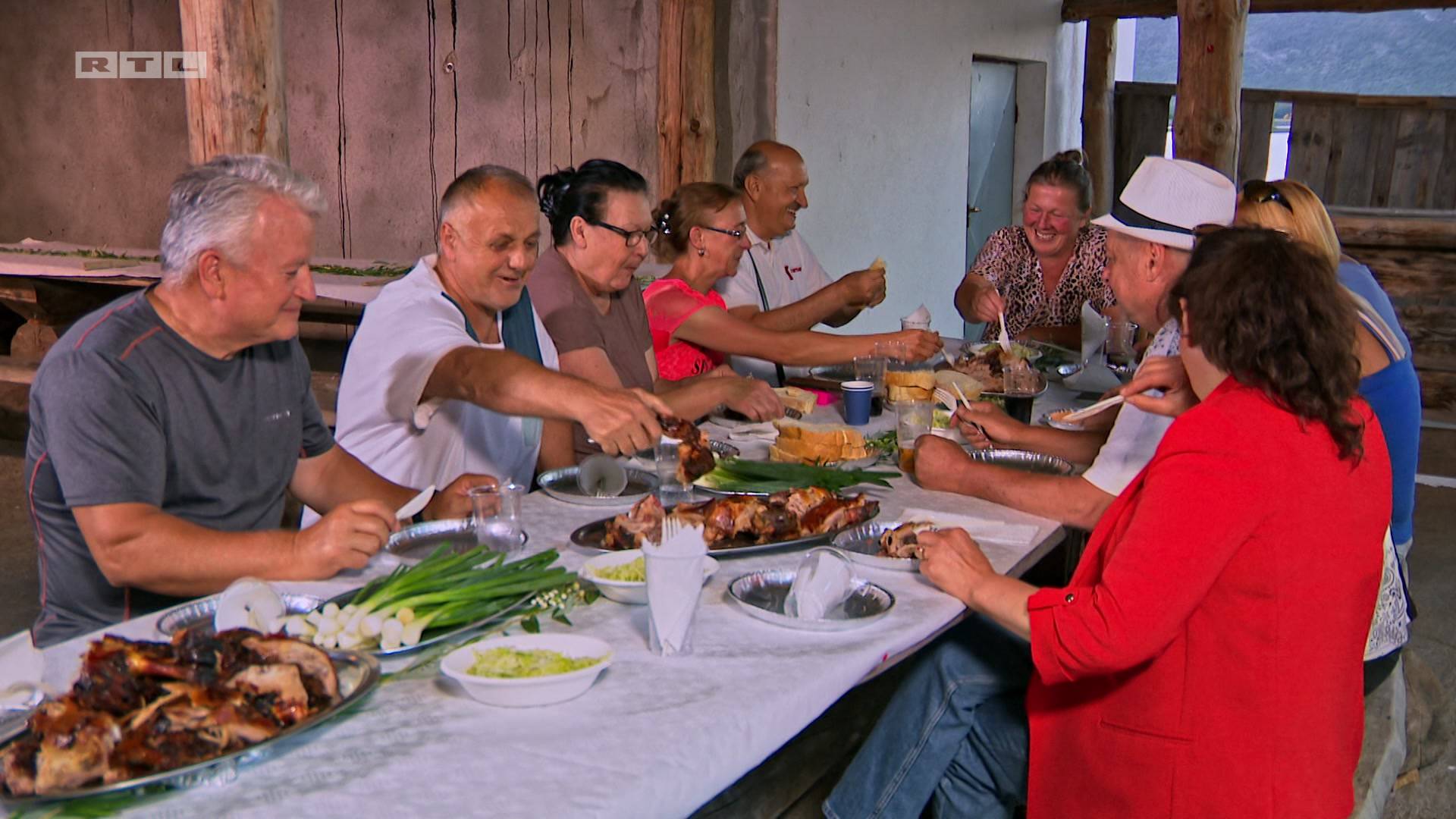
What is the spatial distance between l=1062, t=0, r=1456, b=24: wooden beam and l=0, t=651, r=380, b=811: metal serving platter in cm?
918

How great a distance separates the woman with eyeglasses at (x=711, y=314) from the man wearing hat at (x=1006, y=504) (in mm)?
1058

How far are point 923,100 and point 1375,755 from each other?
714 centimetres

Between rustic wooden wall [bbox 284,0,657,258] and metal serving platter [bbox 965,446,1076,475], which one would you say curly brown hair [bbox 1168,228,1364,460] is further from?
rustic wooden wall [bbox 284,0,657,258]

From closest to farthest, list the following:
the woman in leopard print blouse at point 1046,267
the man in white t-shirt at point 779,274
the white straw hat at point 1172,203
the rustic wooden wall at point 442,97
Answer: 1. the white straw hat at point 1172,203
2. the man in white t-shirt at point 779,274
3. the woman in leopard print blouse at point 1046,267
4. the rustic wooden wall at point 442,97

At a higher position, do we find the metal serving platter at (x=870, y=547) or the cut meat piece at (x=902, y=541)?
the cut meat piece at (x=902, y=541)

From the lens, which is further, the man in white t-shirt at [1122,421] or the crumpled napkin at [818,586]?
the man in white t-shirt at [1122,421]

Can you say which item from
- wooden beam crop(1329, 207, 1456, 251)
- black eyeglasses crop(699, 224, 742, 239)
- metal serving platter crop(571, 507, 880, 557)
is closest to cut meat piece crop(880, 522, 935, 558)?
metal serving platter crop(571, 507, 880, 557)

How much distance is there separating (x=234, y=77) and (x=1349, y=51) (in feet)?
91.2

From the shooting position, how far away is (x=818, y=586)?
2367mm

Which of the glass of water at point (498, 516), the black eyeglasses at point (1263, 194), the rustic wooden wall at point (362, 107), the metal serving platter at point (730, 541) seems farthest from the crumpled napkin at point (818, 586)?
the rustic wooden wall at point (362, 107)

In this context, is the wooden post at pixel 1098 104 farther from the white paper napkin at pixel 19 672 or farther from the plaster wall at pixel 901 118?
the white paper napkin at pixel 19 672

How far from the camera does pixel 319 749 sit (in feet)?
5.96

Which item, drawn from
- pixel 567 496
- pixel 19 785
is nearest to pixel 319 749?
pixel 19 785

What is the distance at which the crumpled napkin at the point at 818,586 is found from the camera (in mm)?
2350
